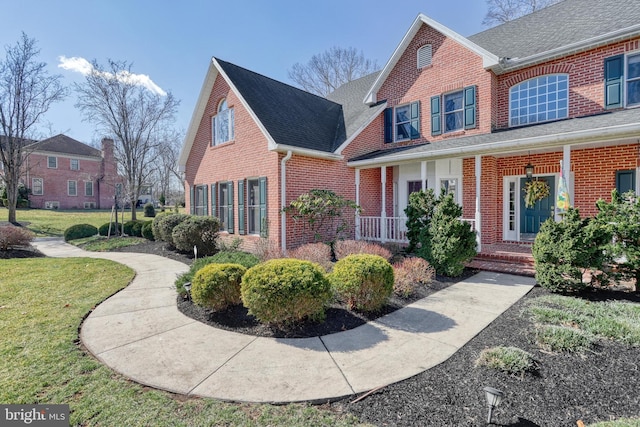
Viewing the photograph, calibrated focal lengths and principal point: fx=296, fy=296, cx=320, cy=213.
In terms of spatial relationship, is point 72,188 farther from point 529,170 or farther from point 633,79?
point 633,79

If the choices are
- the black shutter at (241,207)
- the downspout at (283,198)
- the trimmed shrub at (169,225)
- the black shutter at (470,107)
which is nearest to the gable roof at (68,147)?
the trimmed shrub at (169,225)

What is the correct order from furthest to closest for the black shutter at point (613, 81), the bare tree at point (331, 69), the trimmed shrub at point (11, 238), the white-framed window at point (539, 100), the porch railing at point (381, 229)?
1. the bare tree at point (331, 69)
2. the trimmed shrub at point (11, 238)
3. the porch railing at point (381, 229)
4. the white-framed window at point (539, 100)
5. the black shutter at point (613, 81)

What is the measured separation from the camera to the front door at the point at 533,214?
955cm

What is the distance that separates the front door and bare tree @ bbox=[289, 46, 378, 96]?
19159 mm

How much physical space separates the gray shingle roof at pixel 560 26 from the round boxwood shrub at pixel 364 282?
30.7 feet

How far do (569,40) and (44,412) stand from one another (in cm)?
1352

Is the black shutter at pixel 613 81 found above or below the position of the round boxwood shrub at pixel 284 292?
above

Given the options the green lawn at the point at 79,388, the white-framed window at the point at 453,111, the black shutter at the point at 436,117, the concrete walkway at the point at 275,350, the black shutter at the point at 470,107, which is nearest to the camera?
the green lawn at the point at 79,388

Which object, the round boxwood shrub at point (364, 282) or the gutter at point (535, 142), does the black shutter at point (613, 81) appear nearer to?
the gutter at point (535, 142)

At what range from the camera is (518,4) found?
17.9 m

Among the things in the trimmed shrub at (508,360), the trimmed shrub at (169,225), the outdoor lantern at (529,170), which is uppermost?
the outdoor lantern at (529,170)

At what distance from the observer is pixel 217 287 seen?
15.7ft

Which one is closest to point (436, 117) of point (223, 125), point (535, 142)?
point (535, 142)

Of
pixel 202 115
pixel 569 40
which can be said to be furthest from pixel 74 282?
pixel 569 40
